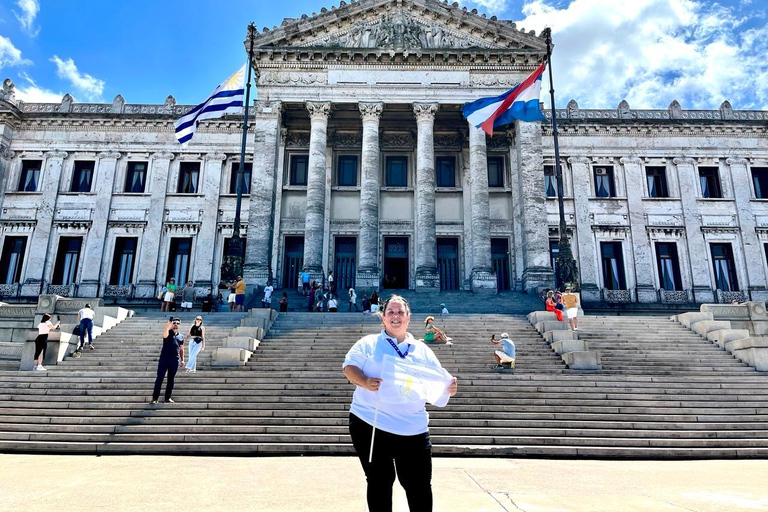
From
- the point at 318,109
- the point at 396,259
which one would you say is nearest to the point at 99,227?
the point at 318,109

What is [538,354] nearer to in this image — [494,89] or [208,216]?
[494,89]

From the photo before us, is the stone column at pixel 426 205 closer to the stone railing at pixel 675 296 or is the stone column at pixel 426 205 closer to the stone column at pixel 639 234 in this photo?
the stone column at pixel 639 234

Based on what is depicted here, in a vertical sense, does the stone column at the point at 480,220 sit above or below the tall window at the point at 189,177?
below

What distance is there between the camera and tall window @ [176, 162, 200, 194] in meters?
31.7

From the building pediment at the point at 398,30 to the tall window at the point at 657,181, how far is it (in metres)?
10.7

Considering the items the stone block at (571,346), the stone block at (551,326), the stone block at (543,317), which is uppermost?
the stone block at (543,317)

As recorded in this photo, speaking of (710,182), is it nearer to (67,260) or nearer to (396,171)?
(396,171)

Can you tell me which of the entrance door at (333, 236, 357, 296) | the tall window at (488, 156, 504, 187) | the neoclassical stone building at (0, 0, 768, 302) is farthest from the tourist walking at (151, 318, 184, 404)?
the tall window at (488, 156, 504, 187)

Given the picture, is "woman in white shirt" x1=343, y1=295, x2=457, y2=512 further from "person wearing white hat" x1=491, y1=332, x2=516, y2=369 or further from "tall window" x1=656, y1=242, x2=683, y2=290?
"tall window" x1=656, y1=242, x2=683, y2=290

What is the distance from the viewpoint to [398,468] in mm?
3367

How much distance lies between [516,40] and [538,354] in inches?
763

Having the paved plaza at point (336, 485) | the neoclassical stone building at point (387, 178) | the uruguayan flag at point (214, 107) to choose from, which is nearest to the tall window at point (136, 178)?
the neoclassical stone building at point (387, 178)

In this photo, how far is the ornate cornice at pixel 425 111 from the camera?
2761cm

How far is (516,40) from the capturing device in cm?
2795
